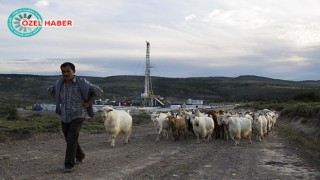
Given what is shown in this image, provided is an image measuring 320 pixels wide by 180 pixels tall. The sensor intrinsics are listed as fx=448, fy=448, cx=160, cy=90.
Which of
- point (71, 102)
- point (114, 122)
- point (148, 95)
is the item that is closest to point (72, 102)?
point (71, 102)

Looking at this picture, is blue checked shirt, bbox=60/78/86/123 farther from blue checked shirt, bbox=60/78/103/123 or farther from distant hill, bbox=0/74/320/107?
distant hill, bbox=0/74/320/107

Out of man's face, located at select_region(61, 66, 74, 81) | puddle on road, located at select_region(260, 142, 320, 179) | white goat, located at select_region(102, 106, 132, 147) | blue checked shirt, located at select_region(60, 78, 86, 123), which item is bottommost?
puddle on road, located at select_region(260, 142, 320, 179)

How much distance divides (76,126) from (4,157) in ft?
13.6

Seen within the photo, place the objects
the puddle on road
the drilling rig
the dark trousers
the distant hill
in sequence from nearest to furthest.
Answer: the dark trousers
the puddle on road
the drilling rig
the distant hill

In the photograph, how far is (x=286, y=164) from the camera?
1285 centimetres

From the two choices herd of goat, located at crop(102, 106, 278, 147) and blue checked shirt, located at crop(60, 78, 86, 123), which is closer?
blue checked shirt, located at crop(60, 78, 86, 123)

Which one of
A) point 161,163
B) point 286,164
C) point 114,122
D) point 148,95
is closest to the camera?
point 161,163

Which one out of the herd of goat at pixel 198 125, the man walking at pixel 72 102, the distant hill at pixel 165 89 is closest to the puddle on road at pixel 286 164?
the herd of goat at pixel 198 125

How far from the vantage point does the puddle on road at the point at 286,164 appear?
1114 cm

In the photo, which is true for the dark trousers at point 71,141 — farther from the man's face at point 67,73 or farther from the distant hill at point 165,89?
the distant hill at point 165,89

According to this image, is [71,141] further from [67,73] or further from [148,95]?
[148,95]

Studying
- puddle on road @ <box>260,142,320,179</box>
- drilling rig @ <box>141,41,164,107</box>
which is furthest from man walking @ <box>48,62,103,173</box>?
drilling rig @ <box>141,41,164,107</box>

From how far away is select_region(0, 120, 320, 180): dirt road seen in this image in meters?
10.4

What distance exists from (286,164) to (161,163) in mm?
3608
